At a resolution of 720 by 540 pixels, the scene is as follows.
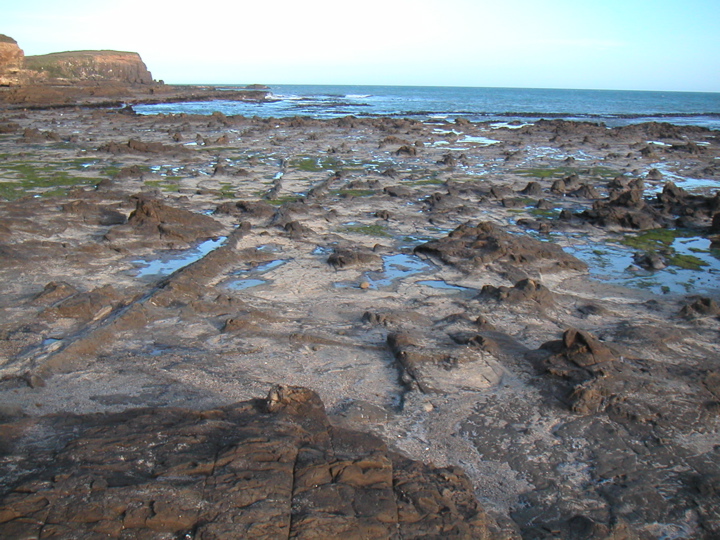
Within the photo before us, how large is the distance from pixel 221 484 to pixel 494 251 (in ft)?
19.5

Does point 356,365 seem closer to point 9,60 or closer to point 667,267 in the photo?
point 667,267

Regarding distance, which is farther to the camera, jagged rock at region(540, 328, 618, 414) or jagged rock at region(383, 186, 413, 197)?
jagged rock at region(383, 186, 413, 197)

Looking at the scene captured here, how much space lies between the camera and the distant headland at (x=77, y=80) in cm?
4253

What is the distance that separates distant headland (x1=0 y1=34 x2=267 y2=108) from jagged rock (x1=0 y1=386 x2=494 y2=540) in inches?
1666

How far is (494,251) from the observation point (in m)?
7.96

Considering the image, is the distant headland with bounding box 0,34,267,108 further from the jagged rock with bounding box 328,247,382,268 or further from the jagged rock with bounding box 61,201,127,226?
the jagged rock with bounding box 328,247,382,268

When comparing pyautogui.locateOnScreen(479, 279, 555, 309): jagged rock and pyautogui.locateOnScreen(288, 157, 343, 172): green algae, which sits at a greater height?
pyautogui.locateOnScreen(479, 279, 555, 309): jagged rock

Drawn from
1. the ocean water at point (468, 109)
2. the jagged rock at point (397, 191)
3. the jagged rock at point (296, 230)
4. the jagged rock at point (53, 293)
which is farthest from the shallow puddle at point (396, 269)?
the ocean water at point (468, 109)

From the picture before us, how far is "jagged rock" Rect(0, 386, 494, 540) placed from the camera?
2430mm

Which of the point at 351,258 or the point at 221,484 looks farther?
the point at 351,258

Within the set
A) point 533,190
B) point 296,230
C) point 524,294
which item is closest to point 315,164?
point 533,190

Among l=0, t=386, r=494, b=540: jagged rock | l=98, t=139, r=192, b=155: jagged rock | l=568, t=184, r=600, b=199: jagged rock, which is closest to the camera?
l=0, t=386, r=494, b=540: jagged rock

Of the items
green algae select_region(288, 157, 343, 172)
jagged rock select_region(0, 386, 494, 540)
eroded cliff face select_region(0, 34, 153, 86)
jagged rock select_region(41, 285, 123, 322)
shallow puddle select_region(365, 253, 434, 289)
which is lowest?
green algae select_region(288, 157, 343, 172)

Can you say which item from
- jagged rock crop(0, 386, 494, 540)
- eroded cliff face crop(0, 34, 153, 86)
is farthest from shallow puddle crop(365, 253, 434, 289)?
eroded cliff face crop(0, 34, 153, 86)
